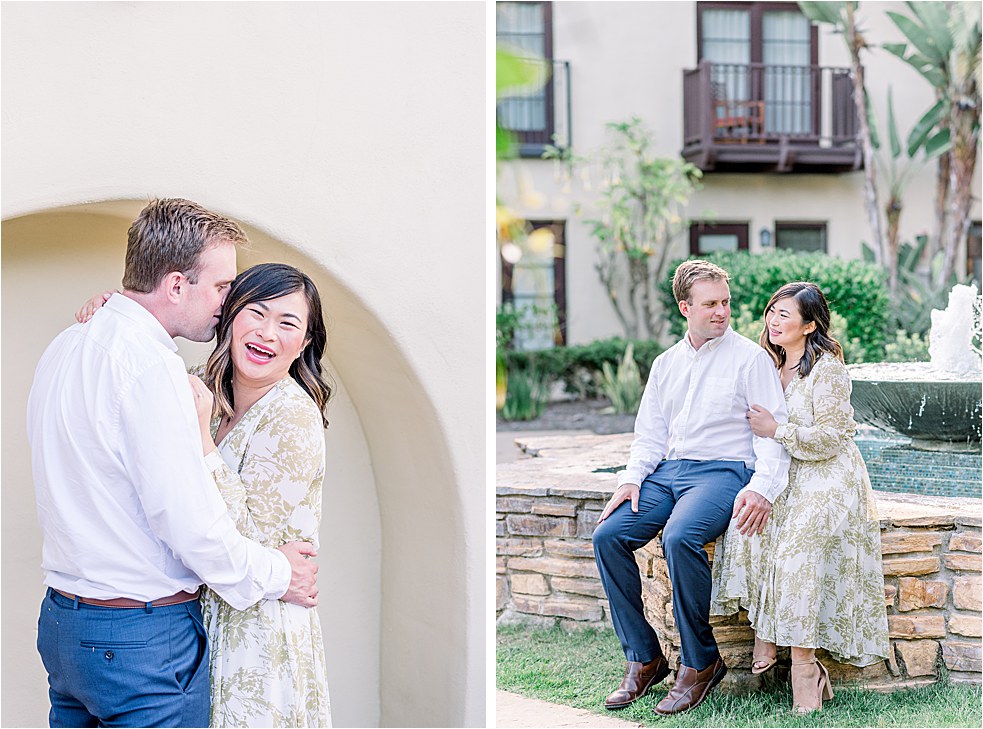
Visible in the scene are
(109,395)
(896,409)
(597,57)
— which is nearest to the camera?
(109,395)

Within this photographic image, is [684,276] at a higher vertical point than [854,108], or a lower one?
lower

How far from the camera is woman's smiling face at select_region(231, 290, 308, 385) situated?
2543 mm

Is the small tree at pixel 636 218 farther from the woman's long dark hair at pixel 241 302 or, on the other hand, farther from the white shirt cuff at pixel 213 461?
the white shirt cuff at pixel 213 461

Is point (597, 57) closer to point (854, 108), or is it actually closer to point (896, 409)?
point (854, 108)

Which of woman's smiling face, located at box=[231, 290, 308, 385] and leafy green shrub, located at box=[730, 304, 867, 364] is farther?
leafy green shrub, located at box=[730, 304, 867, 364]

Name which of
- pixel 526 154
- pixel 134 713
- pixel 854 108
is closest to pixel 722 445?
pixel 134 713

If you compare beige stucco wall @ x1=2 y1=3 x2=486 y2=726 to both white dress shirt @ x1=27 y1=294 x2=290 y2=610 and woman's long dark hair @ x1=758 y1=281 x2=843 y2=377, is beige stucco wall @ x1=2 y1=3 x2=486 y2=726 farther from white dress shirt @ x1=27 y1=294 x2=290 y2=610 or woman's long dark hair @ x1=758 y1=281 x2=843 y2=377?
woman's long dark hair @ x1=758 y1=281 x2=843 y2=377

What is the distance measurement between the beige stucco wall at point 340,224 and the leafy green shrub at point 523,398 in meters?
7.60

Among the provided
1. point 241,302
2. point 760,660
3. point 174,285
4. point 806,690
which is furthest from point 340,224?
point 806,690

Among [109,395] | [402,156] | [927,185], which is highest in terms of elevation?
[927,185]

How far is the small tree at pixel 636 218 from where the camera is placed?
12.1 meters

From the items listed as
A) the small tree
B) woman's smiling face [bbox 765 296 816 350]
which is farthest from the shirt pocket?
the small tree

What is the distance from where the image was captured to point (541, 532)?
4965mm

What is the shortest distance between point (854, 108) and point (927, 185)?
144cm
